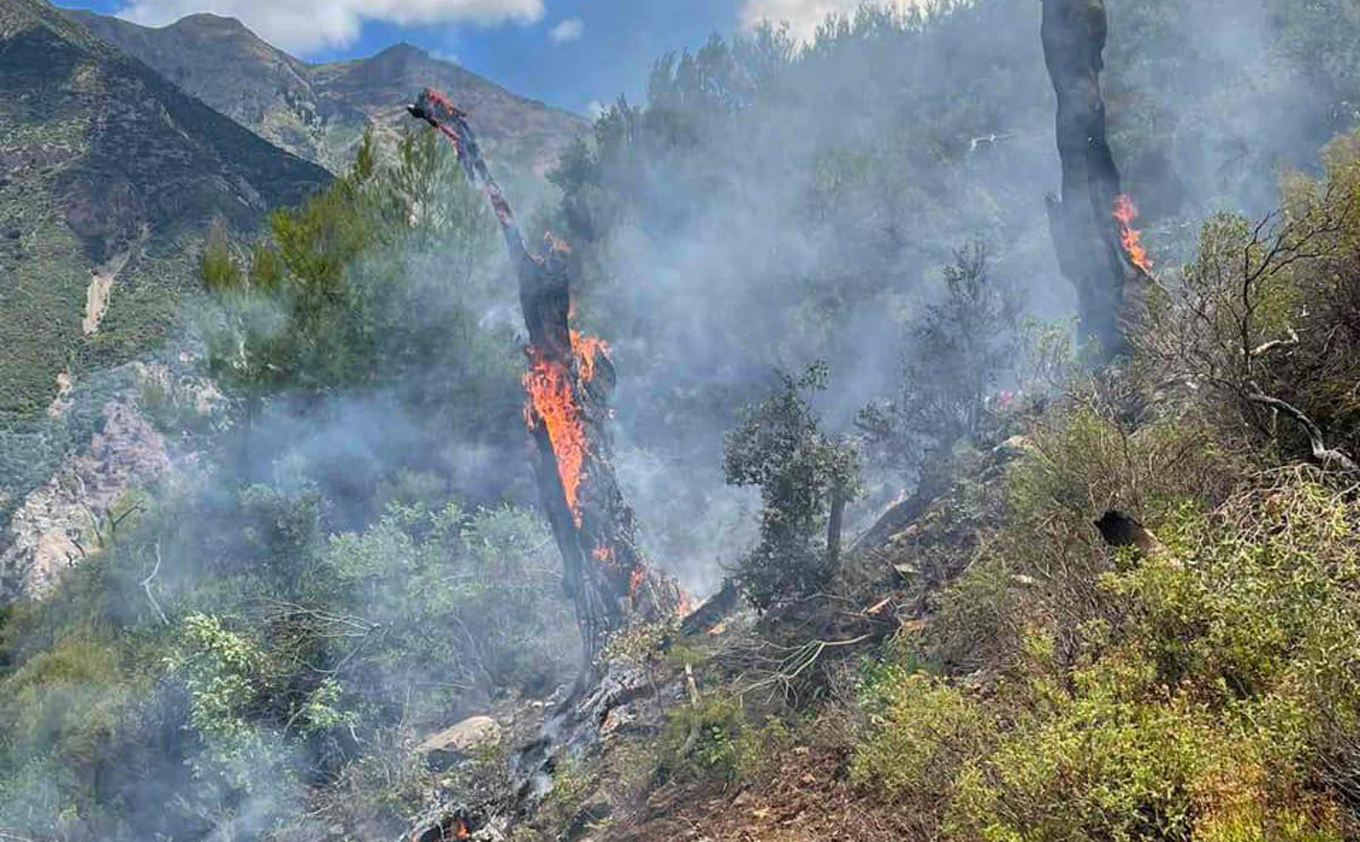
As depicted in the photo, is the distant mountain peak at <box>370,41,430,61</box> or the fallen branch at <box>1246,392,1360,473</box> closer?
the fallen branch at <box>1246,392,1360,473</box>

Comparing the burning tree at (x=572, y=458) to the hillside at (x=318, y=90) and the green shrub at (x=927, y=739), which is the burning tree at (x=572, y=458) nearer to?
the green shrub at (x=927, y=739)

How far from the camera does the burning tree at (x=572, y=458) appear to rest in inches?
364

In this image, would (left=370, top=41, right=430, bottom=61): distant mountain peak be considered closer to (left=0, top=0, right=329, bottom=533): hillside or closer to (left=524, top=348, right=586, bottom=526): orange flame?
(left=0, top=0, right=329, bottom=533): hillside

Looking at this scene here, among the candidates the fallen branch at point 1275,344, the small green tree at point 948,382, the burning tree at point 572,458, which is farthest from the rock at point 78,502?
the fallen branch at point 1275,344

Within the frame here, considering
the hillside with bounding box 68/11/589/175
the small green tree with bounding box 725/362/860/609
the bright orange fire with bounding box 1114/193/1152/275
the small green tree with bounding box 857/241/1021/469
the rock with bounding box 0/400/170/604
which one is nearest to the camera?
the small green tree with bounding box 725/362/860/609

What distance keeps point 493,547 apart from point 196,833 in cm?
527

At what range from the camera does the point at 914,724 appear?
10.7 feet

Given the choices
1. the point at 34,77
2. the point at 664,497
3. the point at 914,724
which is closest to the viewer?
the point at 914,724

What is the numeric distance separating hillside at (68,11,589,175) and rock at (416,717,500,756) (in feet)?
173

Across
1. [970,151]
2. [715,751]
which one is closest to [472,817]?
[715,751]

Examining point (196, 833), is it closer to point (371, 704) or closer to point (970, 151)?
point (371, 704)

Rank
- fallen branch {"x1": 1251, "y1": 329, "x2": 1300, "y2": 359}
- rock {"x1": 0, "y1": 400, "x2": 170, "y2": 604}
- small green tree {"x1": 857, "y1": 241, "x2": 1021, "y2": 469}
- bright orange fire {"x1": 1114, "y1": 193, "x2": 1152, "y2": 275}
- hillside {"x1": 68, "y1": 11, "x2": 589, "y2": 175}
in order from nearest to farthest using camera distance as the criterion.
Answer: fallen branch {"x1": 1251, "y1": 329, "x2": 1300, "y2": 359} → bright orange fire {"x1": 1114, "y1": 193, "x2": 1152, "y2": 275} → small green tree {"x1": 857, "y1": 241, "x2": 1021, "y2": 469} → rock {"x1": 0, "y1": 400, "x2": 170, "y2": 604} → hillside {"x1": 68, "y1": 11, "x2": 589, "y2": 175}

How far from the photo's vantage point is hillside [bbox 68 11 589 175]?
6250 cm

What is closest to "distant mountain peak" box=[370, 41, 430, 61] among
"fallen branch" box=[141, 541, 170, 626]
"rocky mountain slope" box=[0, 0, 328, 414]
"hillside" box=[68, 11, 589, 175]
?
"hillside" box=[68, 11, 589, 175]
